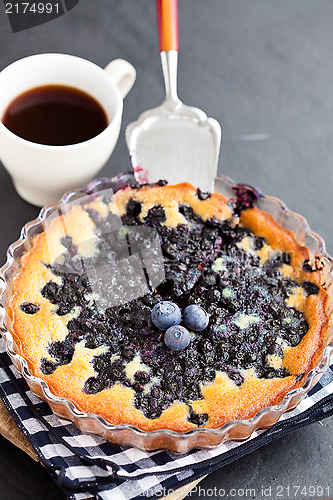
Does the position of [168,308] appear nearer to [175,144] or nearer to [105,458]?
[105,458]

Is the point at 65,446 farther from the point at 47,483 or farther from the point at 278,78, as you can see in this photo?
the point at 278,78

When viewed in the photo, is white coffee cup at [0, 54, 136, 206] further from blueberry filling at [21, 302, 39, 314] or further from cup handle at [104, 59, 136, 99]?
blueberry filling at [21, 302, 39, 314]

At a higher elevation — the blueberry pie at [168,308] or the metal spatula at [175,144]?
the metal spatula at [175,144]

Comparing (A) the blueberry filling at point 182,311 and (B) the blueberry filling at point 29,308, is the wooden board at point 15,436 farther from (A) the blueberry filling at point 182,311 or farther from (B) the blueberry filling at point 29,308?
(B) the blueberry filling at point 29,308

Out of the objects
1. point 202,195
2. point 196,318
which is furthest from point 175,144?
point 196,318

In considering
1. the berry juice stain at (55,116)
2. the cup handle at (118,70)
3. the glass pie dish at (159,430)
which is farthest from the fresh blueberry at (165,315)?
the cup handle at (118,70)

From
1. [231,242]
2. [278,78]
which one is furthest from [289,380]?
[278,78]
